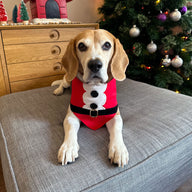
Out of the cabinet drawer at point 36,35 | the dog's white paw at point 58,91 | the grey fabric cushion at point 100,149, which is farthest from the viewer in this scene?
the cabinet drawer at point 36,35

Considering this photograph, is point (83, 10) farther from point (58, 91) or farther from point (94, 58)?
point (94, 58)

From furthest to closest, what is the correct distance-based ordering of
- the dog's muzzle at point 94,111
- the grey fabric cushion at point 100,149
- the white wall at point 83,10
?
the white wall at point 83,10 < the dog's muzzle at point 94,111 < the grey fabric cushion at point 100,149

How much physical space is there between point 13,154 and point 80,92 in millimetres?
435

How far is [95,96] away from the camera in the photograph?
914 mm

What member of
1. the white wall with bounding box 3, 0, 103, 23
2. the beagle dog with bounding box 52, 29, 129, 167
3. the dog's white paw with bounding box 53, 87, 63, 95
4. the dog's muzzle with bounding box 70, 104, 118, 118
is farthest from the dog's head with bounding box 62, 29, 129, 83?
the white wall with bounding box 3, 0, 103, 23

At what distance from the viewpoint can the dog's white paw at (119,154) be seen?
661 millimetres

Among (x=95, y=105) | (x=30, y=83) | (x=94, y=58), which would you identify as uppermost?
(x=94, y=58)

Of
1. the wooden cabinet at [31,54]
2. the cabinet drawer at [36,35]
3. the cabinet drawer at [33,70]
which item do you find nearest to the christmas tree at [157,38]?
the wooden cabinet at [31,54]

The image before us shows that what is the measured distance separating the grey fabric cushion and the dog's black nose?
0.32 meters

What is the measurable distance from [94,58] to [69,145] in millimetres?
420

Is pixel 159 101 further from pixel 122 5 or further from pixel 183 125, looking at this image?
pixel 122 5

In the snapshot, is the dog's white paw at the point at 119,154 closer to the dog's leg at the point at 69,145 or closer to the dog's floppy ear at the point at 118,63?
the dog's leg at the point at 69,145

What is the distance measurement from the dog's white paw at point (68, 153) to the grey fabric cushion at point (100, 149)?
22 mm

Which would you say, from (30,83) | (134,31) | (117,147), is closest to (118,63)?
(117,147)
